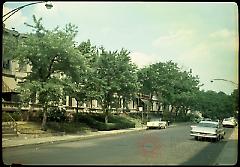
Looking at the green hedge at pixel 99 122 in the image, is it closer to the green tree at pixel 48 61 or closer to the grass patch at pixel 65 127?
the grass patch at pixel 65 127

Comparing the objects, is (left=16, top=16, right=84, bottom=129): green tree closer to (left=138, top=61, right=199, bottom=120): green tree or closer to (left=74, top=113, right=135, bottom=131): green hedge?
(left=74, top=113, right=135, bottom=131): green hedge

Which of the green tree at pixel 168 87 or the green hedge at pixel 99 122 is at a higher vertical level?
the green tree at pixel 168 87

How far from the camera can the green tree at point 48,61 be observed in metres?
27.7

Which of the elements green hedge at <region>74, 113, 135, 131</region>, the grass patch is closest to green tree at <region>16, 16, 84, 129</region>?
the grass patch

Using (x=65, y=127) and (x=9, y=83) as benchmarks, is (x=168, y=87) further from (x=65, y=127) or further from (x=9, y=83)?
(x=9, y=83)

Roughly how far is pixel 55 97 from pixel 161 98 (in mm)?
37255

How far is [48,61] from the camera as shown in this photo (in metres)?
28.3

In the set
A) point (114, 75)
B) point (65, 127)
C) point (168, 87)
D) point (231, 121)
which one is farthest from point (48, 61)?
point (168, 87)

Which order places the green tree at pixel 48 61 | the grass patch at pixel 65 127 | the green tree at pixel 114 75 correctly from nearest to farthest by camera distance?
the green tree at pixel 48 61 → the grass patch at pixel 65 127 → the green tree at pixel 114 75

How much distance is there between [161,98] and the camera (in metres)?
63.8

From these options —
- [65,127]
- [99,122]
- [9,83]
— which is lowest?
[65,127]

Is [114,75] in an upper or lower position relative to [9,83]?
upper

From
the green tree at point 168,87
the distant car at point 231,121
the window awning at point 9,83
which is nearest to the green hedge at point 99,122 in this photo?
the window awning at point 9,83

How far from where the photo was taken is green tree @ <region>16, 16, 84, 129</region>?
2769 centimetres
